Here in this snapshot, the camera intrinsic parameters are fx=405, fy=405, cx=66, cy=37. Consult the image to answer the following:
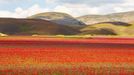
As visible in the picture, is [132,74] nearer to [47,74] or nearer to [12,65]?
[47,74]

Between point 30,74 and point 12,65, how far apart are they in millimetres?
5973

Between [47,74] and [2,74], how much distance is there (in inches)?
103

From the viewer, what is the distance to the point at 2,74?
76.4 feet

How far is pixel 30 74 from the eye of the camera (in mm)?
23734

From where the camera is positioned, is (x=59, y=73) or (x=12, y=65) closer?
(x=59, y=73)

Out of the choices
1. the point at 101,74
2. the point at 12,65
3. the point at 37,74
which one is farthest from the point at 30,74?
the point at 12,65

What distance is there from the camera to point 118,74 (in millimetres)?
24266

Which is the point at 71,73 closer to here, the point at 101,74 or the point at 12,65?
the point at 101,74

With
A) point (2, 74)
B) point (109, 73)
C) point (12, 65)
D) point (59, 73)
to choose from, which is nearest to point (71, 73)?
point (59, 73)

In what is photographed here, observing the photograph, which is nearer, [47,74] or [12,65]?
[47,74]

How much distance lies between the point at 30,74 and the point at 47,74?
1.00 metres

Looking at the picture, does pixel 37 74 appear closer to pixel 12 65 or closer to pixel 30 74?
pixel 30 74

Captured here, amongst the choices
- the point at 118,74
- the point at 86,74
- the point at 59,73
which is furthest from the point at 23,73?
the point at 118,74

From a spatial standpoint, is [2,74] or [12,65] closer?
[2,74]
